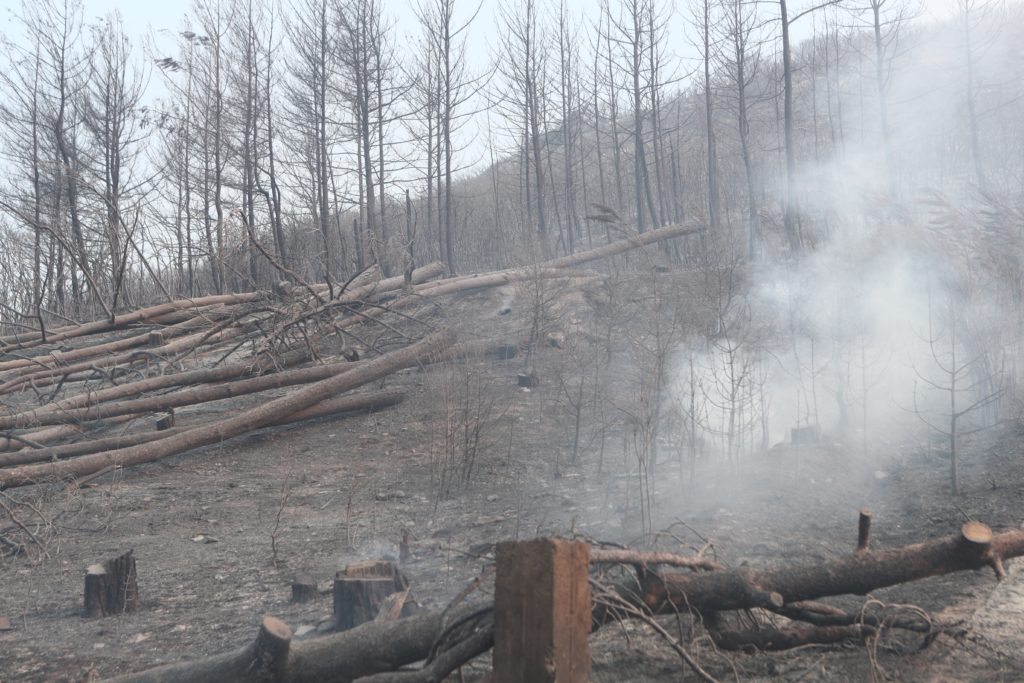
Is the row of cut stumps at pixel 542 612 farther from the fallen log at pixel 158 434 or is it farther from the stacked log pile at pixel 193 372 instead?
the fallen log at pixel 158 434

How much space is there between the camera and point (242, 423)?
27.1ft

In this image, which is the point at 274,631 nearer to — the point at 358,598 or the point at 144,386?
the point at 358,598

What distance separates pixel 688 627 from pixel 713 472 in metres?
3.70

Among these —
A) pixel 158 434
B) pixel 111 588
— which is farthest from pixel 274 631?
pixel 158 434

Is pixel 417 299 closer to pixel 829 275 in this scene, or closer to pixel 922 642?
pixel 829 275

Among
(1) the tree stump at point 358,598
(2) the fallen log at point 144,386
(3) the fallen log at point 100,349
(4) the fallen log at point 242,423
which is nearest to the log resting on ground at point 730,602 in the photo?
(1) the tree stump at point 358,598

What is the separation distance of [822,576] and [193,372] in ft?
24.2

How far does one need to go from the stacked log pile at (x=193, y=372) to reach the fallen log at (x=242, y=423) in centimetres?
1

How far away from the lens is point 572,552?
2.45m

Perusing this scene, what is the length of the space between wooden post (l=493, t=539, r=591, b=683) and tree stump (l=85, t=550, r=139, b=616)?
309 centimetres

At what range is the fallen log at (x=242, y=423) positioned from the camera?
6973 mm

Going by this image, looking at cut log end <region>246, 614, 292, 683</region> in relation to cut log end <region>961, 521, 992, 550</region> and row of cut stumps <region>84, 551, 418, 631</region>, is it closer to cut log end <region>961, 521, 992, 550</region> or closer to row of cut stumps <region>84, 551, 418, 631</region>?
row of cut stumps <region>84, 551, 418, 631</region>

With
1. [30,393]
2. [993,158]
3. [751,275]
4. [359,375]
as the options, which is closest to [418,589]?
[359,375]

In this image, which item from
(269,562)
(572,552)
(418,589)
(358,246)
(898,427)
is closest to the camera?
(572,552)
